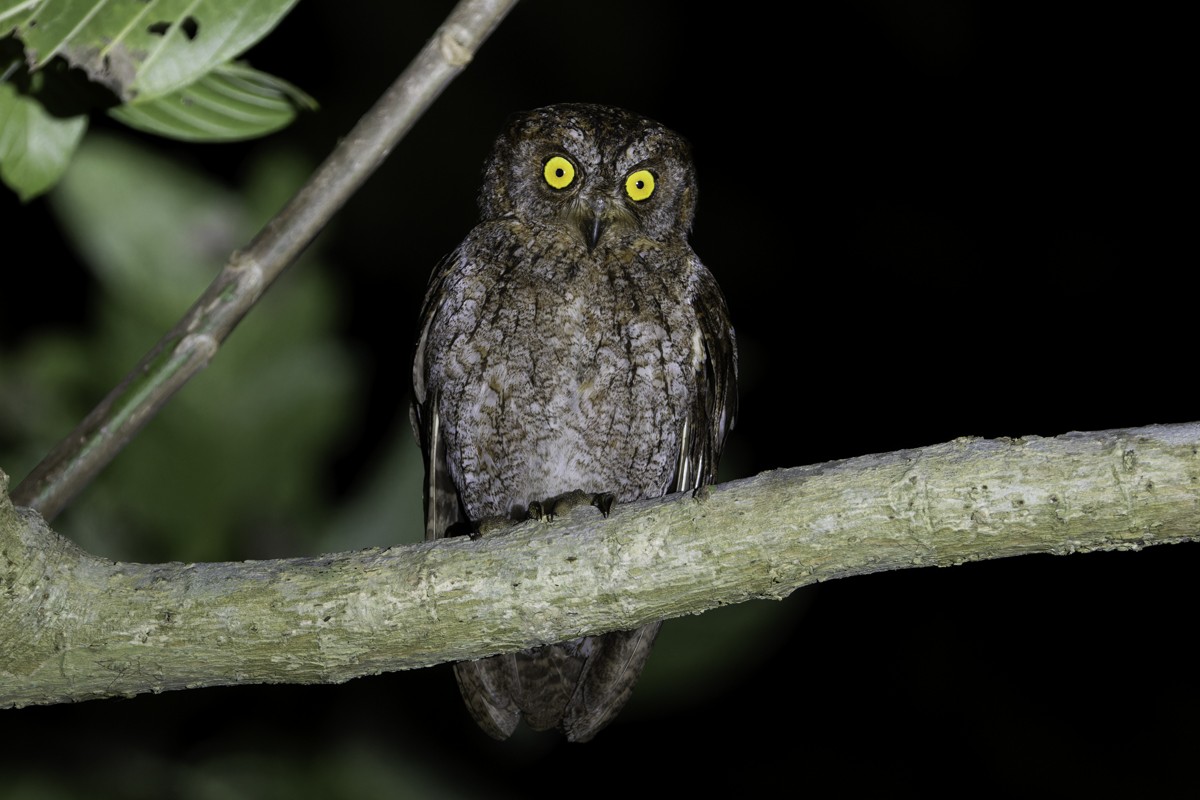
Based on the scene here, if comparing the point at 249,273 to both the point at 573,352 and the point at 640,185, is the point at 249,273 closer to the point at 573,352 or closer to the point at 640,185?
the point at 573,352

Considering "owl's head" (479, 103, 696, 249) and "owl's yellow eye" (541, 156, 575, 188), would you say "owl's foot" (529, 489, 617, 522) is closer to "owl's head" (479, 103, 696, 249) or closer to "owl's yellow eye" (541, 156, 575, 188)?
"owl's head" (479, 103, 696, 249)

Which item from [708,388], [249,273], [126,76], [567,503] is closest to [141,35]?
[126,76]

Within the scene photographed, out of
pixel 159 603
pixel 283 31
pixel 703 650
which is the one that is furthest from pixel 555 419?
pixel 283 31

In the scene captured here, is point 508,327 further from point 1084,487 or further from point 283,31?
point 283,31

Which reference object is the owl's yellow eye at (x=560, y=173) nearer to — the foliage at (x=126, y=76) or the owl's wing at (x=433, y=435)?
the owl's wing at (x=433, y=435)

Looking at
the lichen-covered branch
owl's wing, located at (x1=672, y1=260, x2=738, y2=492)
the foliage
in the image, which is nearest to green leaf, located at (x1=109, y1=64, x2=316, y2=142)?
the foliage

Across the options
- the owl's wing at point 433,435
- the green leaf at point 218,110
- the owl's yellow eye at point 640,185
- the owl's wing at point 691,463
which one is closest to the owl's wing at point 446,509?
the owl's wing at point 433,435
